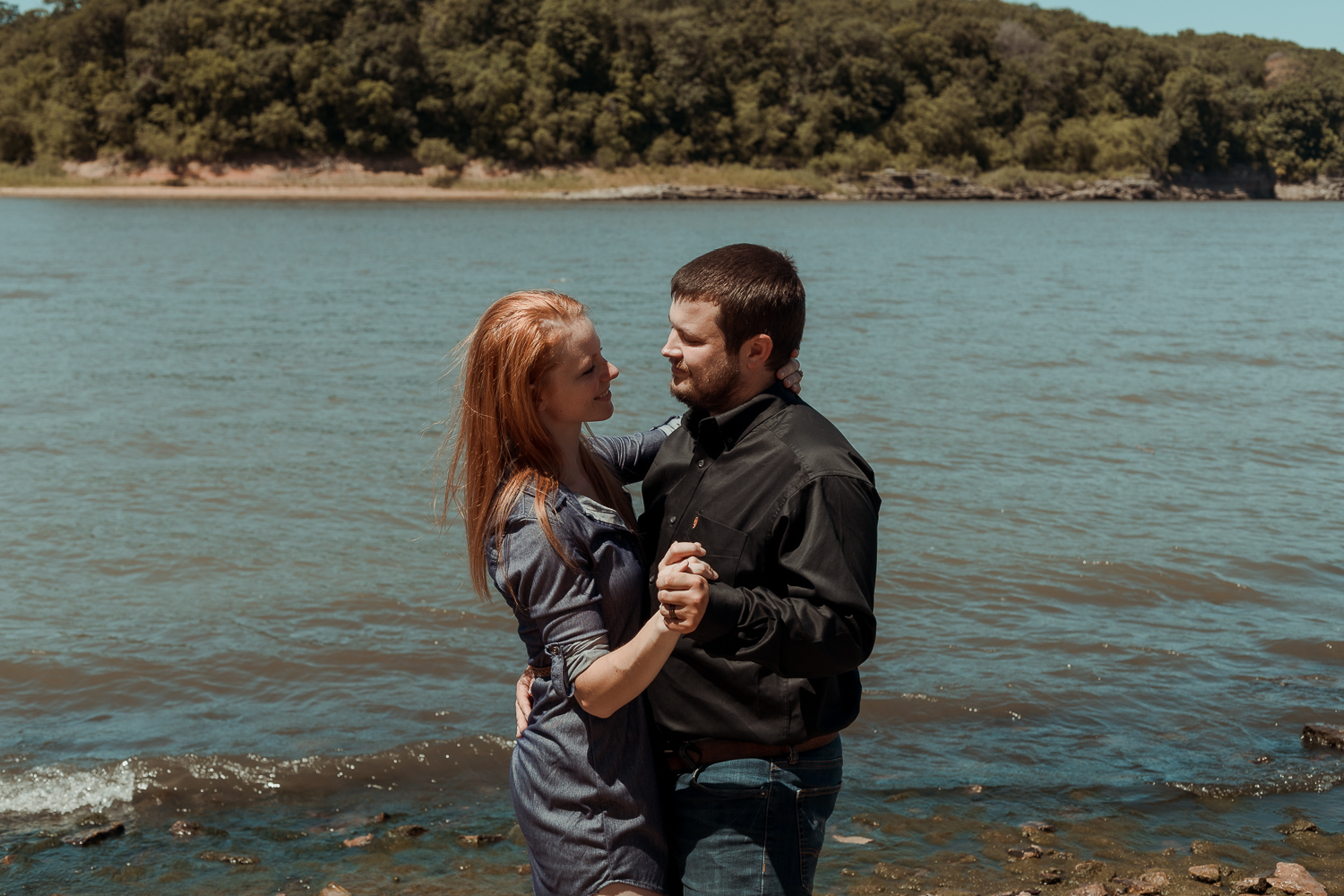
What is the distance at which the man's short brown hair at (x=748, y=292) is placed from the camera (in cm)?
277

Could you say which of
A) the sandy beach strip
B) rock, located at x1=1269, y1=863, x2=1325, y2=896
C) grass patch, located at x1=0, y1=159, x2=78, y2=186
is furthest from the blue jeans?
grass patch, located at x1=0, y1=159, x2=78, y2=186

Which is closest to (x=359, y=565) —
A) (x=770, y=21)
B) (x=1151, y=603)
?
(x=1151, y=603)

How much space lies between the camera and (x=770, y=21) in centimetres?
13538

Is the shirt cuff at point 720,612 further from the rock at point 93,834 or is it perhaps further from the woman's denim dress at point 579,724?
the rock at point 93,834

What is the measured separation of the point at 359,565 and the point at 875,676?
14.7 ft

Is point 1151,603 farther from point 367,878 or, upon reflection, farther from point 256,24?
point 256,24

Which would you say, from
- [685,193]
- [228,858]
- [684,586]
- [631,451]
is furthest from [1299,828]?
[685,193]

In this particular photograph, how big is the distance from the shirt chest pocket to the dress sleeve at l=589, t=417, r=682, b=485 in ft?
2.18

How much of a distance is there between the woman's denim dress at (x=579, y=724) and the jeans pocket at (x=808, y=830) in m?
0.34

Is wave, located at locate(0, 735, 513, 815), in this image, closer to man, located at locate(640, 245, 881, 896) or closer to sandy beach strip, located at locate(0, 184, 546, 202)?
man, located at locate(640, 245, 881, 896)

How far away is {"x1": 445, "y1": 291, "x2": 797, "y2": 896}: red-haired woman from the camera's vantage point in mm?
2662

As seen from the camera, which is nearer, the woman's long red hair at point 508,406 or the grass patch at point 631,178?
the woman's long red hair at point 508,406

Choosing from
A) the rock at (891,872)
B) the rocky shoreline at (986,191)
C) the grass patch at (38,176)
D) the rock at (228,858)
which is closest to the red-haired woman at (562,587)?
the rock at (891,872)

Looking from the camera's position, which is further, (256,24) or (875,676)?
(256,24)
